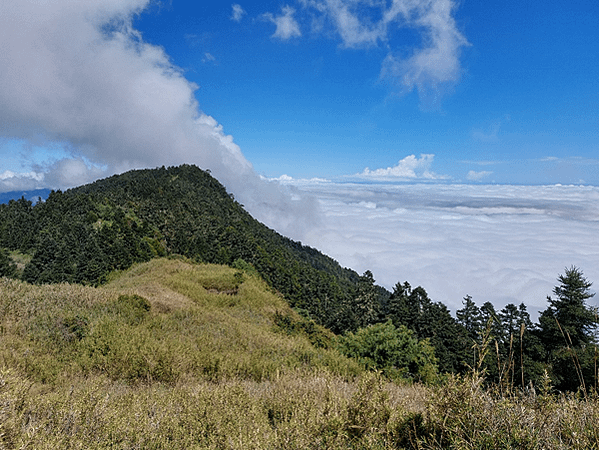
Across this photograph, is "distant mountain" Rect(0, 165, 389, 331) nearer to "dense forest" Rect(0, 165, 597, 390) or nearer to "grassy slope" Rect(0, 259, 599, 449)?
"dense forest" Rect(0, 165, 597, 390)

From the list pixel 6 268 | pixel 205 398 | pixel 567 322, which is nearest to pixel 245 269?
pixel 205 398

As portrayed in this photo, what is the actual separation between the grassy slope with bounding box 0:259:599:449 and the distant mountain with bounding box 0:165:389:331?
90.8 feet

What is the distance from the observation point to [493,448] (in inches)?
95.4

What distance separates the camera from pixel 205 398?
4.14 metres

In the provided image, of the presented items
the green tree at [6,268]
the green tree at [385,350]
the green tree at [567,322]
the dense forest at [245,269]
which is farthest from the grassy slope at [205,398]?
the green tree at [6,268]

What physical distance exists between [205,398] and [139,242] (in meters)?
45.6

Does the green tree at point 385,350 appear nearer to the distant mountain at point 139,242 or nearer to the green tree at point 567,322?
the green tree at point 567,322

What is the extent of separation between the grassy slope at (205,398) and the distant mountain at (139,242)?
27.7 meters

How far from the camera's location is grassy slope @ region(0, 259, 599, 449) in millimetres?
2721

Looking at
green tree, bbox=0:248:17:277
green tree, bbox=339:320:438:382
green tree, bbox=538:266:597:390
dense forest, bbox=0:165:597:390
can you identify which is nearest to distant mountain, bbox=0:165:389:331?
dense forest, bbox=0:165:597:390

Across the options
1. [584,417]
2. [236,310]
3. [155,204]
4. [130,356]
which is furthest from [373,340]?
[155,204]

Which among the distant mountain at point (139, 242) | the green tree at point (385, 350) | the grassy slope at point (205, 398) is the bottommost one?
the green tree at point (385, 350)

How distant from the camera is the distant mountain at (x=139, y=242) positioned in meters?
39.7

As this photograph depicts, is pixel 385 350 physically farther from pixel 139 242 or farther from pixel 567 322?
pixel 139 242
